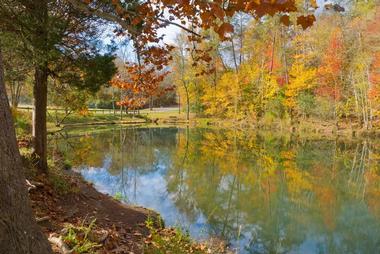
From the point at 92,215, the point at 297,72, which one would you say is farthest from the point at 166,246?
the point at 297,72

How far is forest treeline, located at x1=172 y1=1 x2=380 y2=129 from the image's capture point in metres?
26.9

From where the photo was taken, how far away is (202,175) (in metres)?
14.6

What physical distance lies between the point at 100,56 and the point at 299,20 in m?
5.78

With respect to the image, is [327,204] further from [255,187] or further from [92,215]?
[92,215]

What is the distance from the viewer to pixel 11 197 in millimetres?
2418

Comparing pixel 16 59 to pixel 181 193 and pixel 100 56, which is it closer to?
pixel 100 56

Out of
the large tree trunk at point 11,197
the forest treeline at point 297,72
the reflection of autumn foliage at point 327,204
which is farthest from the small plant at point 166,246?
the forest treeline at point 297,72

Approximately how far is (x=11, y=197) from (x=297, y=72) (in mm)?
30035

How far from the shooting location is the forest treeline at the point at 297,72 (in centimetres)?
2689

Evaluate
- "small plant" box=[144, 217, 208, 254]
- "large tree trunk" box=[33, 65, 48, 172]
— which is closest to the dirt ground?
"small plant" box=[144, 217, 208, 254]

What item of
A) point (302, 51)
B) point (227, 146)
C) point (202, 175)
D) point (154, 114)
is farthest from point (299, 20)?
point (154, 114)

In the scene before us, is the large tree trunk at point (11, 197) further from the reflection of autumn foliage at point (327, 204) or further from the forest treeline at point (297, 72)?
the forest treeline at point (297, 72)

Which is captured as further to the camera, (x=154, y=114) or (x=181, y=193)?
(x=154, y=114)

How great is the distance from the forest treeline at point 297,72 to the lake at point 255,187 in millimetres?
5888
